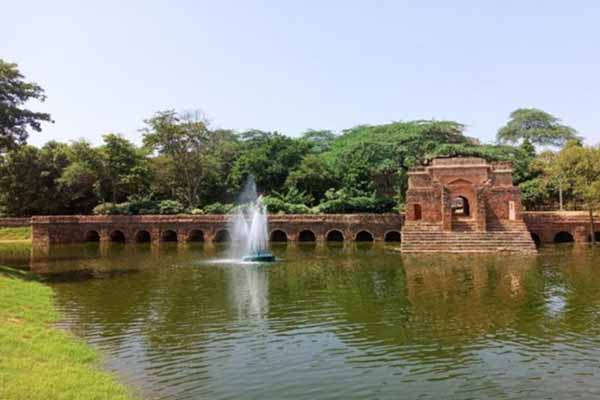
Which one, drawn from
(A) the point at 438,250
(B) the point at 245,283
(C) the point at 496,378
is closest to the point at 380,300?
(B) the point at 245,283

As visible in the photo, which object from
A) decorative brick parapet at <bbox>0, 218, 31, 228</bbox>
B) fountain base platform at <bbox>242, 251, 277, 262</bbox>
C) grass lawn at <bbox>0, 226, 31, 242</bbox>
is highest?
decorative brick parapet at <bbox>0, 218, 31, 228</bbox>

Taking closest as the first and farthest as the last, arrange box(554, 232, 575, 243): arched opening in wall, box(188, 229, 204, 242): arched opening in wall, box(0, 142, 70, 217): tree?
box(554, 232, 575, 243): arched opening in wall, box(188, 229, 204, 242): arched opening in wall, box(0, 142, 70, 217): tree

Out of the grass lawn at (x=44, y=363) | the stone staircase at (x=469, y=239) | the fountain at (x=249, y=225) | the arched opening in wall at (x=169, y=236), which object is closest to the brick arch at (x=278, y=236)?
the fountain at (x=249, y=225)

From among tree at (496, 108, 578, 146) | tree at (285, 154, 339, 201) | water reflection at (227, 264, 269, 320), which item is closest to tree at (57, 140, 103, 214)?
tree at (285, 154, 339, 201)

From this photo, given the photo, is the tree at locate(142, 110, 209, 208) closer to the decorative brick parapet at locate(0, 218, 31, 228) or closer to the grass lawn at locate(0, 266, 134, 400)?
the decorative brick parapet at locate(0, 218, 31, 228)

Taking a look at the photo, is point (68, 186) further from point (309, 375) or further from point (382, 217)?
point (309, 375)

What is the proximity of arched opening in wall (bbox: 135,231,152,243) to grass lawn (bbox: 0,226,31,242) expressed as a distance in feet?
33.2

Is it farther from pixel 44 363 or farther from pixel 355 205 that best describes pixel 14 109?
pixel 355 205

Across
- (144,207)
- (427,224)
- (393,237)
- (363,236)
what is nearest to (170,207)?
(144,207)

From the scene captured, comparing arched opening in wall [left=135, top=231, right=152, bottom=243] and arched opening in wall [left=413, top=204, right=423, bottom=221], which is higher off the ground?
arched opening in wall [left=413, top=204, right=423, bottom=221]

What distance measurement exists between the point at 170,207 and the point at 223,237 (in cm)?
733

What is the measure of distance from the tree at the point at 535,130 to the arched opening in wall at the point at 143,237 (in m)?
48.7

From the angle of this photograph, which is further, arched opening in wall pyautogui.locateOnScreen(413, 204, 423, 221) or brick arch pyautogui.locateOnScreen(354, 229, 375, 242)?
brick arch pyautogui.locateOnScreen(354, 229, 375, 242)

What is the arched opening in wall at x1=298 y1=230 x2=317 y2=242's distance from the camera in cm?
4772
